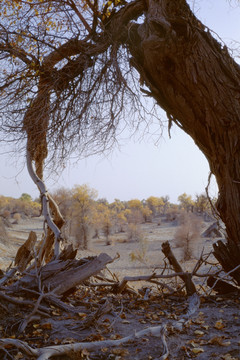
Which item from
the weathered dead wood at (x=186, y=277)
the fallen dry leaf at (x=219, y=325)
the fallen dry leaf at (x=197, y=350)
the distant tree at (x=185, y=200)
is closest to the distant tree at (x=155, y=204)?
the distant tree at (x=185, y=200)

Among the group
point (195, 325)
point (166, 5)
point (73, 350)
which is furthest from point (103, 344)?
point (166, 5)

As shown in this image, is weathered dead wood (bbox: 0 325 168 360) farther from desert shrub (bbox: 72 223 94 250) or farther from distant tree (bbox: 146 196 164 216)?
distant tree (bbox: 146 196 164 216)

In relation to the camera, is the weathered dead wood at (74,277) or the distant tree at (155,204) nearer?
the weathered dead wood at (74,277)

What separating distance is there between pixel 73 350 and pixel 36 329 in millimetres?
762

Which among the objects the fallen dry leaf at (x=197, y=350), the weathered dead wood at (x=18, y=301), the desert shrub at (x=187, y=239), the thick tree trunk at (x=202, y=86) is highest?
the thick tree trunk at (x=202, y=86)

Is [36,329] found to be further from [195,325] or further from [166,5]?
[166,5]

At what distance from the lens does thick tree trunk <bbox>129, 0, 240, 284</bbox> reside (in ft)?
14.7

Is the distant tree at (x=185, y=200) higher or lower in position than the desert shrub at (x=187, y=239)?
higher

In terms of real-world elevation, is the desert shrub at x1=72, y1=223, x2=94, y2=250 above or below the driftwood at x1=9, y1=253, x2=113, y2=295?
below

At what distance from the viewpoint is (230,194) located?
4625mm

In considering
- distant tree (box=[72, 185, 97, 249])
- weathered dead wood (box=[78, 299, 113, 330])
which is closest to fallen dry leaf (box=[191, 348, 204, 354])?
weathered dead wood (box=[78, 299, 113, 330])

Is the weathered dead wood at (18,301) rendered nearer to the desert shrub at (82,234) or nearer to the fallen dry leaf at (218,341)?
the fallen dry leaf at (218,341)

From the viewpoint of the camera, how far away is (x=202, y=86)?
452 centimetres

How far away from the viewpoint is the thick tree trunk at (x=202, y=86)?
14.7ft
